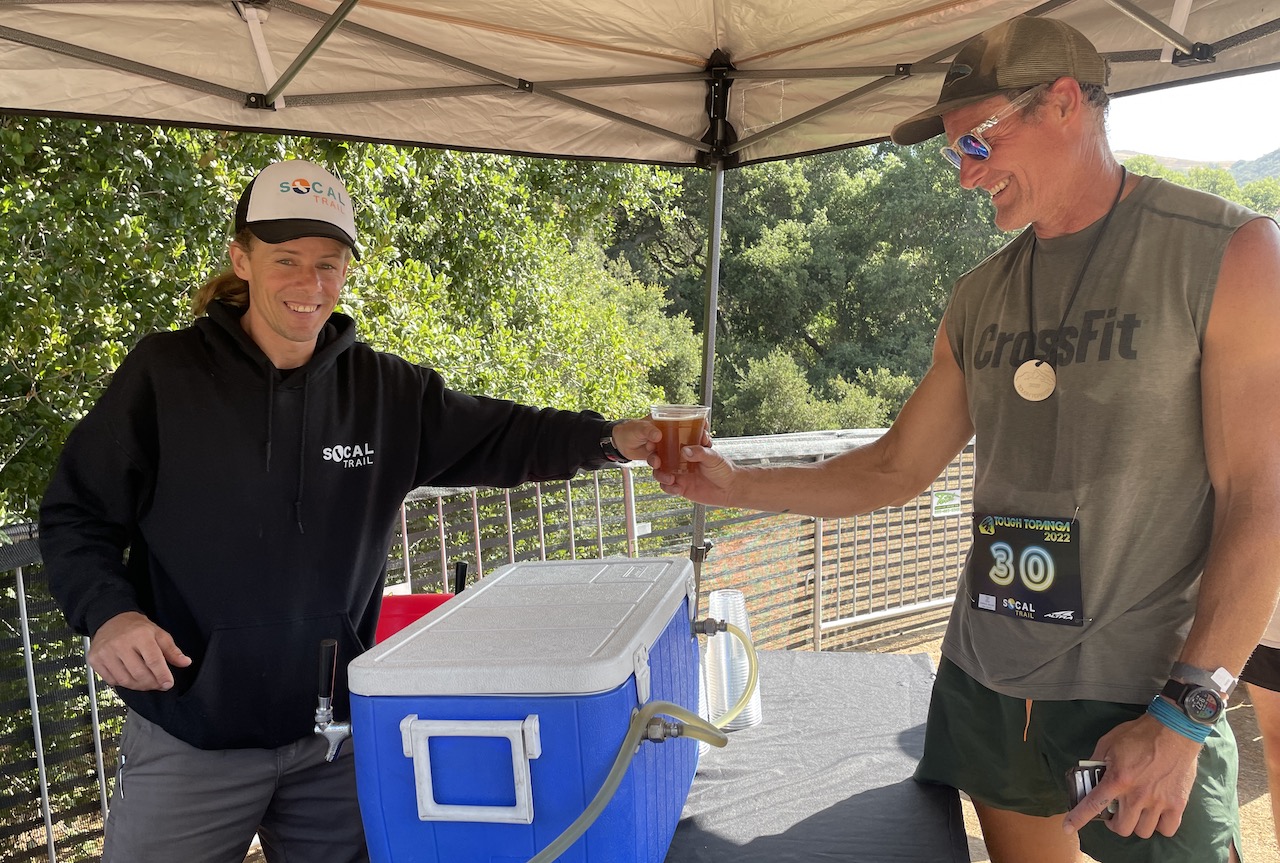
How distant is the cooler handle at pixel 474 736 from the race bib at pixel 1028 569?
0.91 meters

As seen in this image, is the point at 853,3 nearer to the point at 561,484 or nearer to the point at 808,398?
the point at 561,484

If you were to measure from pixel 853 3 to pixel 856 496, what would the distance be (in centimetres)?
122

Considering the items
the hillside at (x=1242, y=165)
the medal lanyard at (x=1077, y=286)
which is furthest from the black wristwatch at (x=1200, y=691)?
the hillside at (x=1242, y=165)

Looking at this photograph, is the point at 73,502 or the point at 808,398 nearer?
the point at 73,502

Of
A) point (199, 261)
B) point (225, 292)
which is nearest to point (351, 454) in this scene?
point (225, 292)

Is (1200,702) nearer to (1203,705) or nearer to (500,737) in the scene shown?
(1203,705)

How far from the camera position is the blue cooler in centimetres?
119

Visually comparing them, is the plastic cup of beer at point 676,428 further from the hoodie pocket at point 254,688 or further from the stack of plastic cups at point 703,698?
the hoodie pocket at point 254,688

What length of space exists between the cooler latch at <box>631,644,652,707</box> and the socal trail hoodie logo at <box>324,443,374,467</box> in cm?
84

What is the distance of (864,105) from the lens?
2795mm

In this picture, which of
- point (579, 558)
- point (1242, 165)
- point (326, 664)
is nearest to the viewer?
point (326, 664)

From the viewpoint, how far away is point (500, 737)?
119 cm

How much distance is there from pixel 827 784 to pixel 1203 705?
101cm

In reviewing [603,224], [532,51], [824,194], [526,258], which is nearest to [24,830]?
[532,51]
